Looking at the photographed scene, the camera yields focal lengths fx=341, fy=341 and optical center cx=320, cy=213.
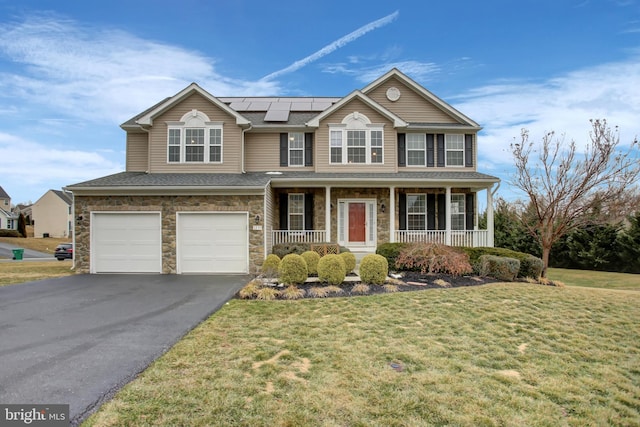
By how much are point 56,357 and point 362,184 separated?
10.6 meters

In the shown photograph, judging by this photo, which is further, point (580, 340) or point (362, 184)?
point (362, 184)

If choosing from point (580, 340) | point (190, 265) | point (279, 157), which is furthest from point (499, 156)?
point (190, 265)

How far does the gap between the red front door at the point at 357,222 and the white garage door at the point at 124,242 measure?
291 inches

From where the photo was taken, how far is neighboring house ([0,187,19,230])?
46.3 metres

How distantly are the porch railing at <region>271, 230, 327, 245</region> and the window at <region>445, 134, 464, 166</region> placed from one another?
6564mm

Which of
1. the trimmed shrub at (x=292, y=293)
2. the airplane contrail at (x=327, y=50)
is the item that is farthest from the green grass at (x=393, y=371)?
the airplane contrail at (x=327, y=50)

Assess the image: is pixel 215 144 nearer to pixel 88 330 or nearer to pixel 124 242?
pixel 124 242

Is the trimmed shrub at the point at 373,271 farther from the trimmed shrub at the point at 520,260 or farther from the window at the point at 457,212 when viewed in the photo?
the window at the point at 457,212

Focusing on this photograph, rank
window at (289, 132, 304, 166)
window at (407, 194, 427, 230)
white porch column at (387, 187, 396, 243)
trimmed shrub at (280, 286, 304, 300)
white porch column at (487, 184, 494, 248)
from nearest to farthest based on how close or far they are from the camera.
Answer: trimmed shrub at (280, 286, 304, 300)
white porch column at (487, 184, 494, 248)
white porch column at (387, 187, 396, 243)
window at (407, 194, 427, 230)
window at (289, 132, 304, 166)

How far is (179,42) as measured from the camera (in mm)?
14055

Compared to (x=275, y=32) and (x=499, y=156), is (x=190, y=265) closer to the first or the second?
(x=275, y=32)

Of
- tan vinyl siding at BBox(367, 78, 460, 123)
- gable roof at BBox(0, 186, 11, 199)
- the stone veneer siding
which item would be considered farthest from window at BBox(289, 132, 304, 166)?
gable roof at BBox(0, 186, 11, 199)

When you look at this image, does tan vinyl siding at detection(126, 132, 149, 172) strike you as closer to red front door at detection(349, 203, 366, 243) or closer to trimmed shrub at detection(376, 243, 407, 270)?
red front door at detection(349, 203, 366, 243)

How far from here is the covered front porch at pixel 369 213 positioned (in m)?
14.1
